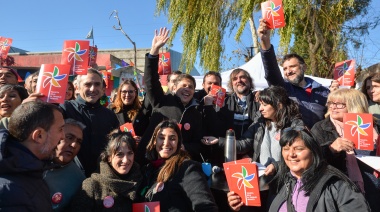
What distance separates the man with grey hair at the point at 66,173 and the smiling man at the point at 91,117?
399mm

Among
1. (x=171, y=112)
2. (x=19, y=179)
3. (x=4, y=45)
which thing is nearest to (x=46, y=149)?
(x=19, y=179)

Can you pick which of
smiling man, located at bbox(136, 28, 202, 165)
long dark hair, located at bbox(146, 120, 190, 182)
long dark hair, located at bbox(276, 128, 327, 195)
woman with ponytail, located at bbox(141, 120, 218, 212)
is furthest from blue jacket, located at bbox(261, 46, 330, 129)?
woman with ponytail, located at bbox(141, 120, 218, 212)

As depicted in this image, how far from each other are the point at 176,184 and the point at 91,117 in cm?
122

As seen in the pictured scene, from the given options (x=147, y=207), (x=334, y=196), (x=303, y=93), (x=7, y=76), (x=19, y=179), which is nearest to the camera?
(x=19, y=179)

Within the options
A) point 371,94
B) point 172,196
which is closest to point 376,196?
point 371,94

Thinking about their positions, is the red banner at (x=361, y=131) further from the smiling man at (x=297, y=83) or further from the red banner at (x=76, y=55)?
the red banner at (x=76, y=55)

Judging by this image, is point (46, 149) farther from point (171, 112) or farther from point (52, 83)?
point (171, 112)

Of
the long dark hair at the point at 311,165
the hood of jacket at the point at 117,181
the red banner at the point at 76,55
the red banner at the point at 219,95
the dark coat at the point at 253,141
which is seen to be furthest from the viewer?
the red banner at the point at 219,95

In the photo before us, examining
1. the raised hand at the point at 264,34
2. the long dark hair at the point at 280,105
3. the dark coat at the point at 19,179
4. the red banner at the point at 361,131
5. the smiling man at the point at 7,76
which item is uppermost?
the raised hand at the point at 264,34

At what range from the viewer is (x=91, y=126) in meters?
3.44

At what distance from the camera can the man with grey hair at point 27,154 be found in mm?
1715

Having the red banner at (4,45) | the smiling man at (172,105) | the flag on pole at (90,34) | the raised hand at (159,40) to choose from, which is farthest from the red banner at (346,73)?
the flag on pole at (90,34)

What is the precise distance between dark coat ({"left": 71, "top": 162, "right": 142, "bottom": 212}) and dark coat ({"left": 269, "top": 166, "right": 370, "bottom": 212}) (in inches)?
50.1

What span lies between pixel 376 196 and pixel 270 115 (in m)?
1.07
